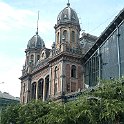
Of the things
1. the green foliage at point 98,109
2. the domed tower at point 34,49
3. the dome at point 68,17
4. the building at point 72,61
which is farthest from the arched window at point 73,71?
the green foliage at point 98,109

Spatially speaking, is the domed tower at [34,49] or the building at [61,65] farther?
the domed tower at [34,49]

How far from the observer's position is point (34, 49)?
74.6 metres

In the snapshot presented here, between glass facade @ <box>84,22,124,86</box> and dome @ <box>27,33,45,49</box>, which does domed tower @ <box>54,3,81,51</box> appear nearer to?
glass facade @ <box>84,22,124,86</box>

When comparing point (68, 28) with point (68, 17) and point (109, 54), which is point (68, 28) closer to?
point (68, 17)

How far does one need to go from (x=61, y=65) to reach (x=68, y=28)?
6787 millimetres

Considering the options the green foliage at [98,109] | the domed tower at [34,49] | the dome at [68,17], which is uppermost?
the dome at [68,17]

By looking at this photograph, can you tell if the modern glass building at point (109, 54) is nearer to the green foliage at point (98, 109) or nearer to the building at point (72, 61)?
the building at point (72, 61)

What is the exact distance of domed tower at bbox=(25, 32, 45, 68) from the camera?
74.2 metres

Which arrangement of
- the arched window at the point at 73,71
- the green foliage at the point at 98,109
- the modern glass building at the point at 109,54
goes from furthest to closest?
the arched window at the point at 73,71
the modern glass building at the point at 109,54
the green foliage at the point at 98,109

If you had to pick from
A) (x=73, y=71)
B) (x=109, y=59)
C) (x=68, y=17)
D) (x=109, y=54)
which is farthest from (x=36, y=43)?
(x=109, y=59)

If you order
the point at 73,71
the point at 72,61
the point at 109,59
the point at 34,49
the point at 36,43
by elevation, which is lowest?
the point at 109,59

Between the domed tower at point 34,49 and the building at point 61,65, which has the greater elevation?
the domed tower at point 34,49

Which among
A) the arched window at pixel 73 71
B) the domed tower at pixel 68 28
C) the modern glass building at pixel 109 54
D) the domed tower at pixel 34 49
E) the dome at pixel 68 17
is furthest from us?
the domed tower at pixel 34 49

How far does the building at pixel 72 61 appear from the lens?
50812 mm
